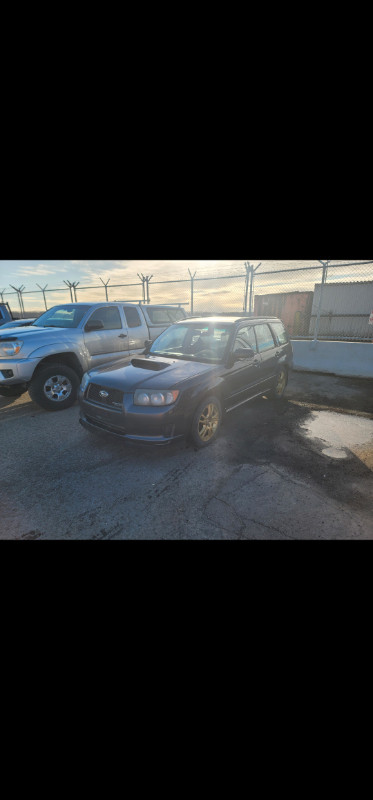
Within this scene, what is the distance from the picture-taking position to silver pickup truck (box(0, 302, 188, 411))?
5027mm

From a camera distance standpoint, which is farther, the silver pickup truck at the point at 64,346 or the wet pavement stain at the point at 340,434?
the silver pickup truck at the point at 64,346

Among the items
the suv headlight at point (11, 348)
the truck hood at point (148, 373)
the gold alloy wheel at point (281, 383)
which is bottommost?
the gold alloy wheel at point (281, 383)

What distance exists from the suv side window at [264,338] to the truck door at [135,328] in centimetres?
257

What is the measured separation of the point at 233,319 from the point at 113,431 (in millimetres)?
2506

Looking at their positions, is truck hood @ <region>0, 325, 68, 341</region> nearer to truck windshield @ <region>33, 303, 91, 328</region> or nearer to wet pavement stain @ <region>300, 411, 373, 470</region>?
truck windshield @ <region>33, 303, 91, 328</region>

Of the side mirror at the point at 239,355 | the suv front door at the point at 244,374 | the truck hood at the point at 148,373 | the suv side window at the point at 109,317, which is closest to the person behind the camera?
the truck hood at the point at 148,373

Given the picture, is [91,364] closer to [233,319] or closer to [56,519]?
[233,319]

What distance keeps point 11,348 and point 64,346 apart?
0.80 metres

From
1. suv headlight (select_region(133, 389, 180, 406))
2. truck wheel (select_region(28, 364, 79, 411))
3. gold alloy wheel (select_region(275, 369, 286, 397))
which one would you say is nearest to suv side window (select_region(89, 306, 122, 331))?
truck wheel (select_region(28, 364, 79, 411))

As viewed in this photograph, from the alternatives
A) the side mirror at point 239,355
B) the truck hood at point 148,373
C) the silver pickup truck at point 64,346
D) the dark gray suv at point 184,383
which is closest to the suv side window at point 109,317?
the silver pickup truck at point 64,346

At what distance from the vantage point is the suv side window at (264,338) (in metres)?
5.14

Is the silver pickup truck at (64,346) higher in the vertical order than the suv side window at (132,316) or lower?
lower

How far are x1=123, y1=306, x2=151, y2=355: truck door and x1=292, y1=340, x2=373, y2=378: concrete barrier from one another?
172 inches

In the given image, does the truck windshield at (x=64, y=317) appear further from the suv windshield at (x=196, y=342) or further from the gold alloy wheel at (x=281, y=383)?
the gold alloy wheel at (x=281, y=383)
